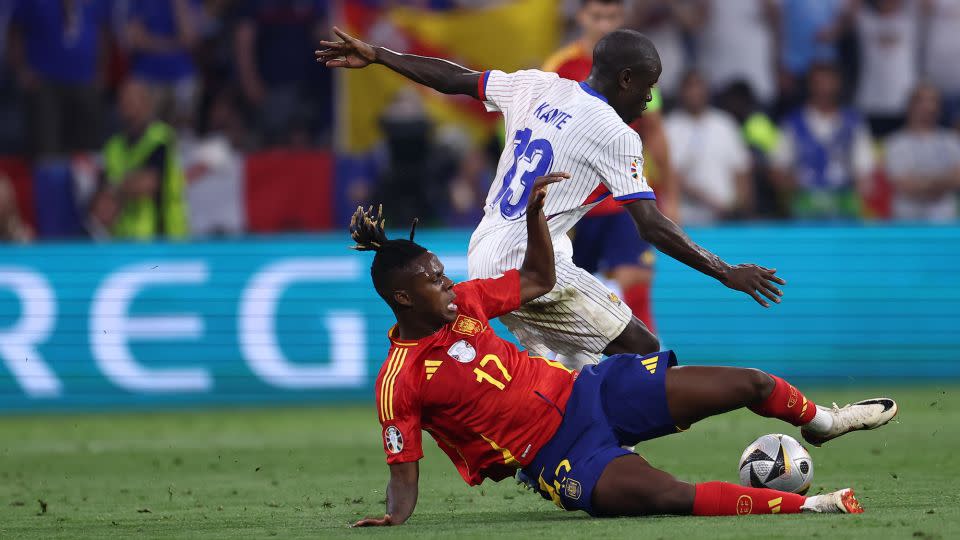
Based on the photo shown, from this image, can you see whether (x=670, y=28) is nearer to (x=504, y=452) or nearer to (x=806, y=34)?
(x=806, y=34)

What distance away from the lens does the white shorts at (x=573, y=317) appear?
7.36m

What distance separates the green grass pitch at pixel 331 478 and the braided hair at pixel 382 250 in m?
1.03

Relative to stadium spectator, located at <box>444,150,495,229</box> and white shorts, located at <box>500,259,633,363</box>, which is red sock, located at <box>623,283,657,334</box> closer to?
white shorts, located at <box>500,259,633,363</box>

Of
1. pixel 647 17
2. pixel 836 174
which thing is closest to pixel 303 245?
pixel 647 17

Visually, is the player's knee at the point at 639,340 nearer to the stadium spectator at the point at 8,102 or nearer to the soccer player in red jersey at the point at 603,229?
the soccer player in red jersey at the point at 603,229

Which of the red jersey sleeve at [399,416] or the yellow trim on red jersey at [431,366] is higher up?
the yellow trim on red jersey at [431,366]

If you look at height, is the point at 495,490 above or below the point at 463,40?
below

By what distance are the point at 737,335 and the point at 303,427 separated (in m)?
3.87

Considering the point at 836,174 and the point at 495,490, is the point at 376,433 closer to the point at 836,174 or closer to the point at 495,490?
the point at 495,490

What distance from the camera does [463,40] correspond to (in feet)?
49.9

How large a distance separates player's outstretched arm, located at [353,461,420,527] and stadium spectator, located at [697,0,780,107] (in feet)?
30.8

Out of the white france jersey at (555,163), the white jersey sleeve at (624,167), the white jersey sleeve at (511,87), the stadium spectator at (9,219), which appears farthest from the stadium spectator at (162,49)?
the white jersey sleeve at (624,167)

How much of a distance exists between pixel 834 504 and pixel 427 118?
9.27m

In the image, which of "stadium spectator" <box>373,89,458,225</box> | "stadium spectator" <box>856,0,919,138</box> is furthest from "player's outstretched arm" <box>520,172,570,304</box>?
"stadium spectator" <box>856,0,919,138</box>
